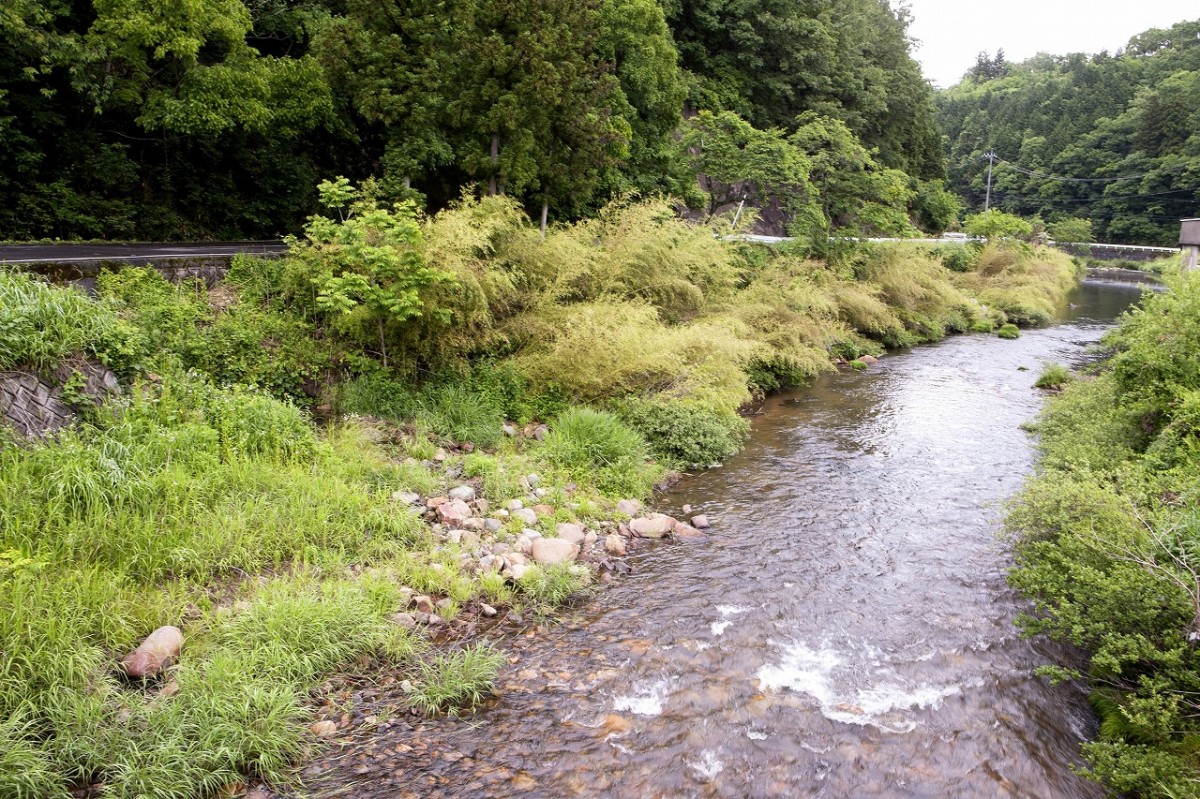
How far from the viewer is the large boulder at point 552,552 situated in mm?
8398

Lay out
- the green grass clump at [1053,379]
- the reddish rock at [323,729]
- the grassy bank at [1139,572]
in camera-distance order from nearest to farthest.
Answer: the grassy bank at [1139,572] < the reddish rock at [323,729] < the green grass clump at [1053,379]

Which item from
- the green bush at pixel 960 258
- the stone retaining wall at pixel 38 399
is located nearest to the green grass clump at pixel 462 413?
the stone retaining wall at pixel 38 399

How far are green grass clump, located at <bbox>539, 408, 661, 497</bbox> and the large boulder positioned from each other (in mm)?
2046

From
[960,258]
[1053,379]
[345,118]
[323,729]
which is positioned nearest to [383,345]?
[323,729]

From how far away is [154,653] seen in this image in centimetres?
573

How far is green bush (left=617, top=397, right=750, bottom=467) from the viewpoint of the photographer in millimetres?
12383

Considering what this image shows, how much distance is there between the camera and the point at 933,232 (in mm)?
49469

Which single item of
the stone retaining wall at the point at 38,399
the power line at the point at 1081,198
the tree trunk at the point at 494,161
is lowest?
the stone retaining wall at the point at 38,399

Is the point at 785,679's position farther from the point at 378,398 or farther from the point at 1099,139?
the point at 1099,139

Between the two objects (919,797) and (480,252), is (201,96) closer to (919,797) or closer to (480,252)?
(480,252)

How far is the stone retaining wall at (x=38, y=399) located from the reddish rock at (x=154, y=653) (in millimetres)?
3237

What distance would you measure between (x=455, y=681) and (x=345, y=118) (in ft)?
61.6

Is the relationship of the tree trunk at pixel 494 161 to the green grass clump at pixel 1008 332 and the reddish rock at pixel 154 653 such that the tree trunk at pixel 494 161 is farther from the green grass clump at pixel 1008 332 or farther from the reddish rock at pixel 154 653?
the green grass clump at pixel 1008 332

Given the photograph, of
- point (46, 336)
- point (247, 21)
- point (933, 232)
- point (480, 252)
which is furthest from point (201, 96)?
→ point (933, 232)
